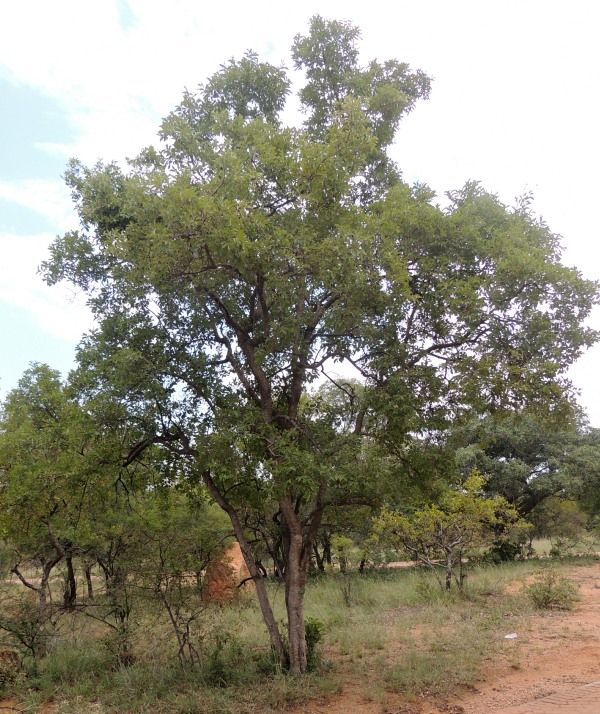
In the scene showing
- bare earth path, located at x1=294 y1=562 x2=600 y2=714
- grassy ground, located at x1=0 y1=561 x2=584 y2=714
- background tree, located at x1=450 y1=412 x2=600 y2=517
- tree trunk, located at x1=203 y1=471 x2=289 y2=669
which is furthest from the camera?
background tree, located at x1=450 y1=412 x2=600 y2=517

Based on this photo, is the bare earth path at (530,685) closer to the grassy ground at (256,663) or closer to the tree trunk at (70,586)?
the grassy ground at (256,663)

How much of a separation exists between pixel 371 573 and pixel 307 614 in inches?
323

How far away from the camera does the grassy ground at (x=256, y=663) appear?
7.39 meters

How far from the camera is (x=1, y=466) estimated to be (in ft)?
34.5

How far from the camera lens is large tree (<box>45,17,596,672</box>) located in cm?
696

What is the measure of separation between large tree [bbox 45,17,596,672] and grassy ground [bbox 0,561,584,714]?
0.91m

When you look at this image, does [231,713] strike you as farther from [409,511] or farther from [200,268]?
[409,511]

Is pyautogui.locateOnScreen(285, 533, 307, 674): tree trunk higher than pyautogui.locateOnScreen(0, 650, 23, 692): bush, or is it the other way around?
pyautogui.locateOnScreen(285, 533, 307, 674): tree trunk

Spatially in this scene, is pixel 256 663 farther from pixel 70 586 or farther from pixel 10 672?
pixel 70 586

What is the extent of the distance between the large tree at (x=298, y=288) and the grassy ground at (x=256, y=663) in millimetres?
906

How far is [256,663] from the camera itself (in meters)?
8.47

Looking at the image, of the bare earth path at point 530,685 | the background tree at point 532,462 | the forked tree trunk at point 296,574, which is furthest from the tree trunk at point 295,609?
the background tree at point 532,462

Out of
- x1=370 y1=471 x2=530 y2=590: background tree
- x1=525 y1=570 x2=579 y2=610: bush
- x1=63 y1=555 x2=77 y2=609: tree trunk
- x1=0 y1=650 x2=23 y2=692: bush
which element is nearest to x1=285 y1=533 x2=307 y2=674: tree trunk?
x1=0 y1=650 x2=23 y2=692: bush

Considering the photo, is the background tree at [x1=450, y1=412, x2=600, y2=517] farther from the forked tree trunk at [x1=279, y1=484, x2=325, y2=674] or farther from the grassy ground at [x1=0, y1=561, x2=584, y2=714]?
the forked tree trunk at [x1=279, y1=484, x2=325, y2=674]
